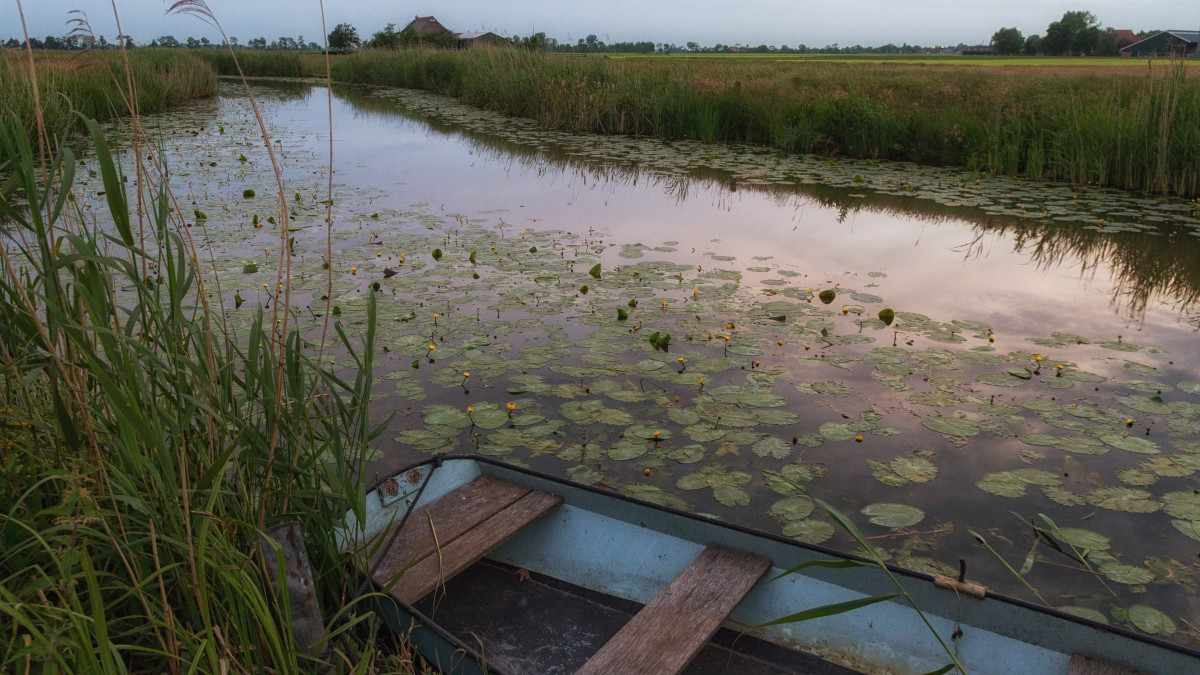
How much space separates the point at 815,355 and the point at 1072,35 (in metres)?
78.0

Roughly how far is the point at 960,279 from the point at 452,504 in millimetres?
4081

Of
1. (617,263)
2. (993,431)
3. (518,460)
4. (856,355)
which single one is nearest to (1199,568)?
(993,431)

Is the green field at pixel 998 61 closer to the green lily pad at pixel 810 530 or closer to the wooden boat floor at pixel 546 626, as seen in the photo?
the green lily pad at pixel 810 530

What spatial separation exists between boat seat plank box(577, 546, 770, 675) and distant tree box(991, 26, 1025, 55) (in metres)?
78.6

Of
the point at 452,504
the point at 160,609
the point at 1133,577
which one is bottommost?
the point at 1133,577

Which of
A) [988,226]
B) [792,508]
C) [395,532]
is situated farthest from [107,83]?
[988,226]

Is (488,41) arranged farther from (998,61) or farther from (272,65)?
(998,61)

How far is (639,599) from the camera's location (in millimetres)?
2031

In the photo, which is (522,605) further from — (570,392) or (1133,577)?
(1133,577)

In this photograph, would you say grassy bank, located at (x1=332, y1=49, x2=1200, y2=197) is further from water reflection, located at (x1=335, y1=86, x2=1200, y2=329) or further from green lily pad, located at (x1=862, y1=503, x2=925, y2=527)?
green lily pad, located at (x1=862, y1=503, x2=925, y2=527)

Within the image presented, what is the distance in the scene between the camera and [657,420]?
3039mm

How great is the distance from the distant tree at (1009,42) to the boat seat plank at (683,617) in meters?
78.6

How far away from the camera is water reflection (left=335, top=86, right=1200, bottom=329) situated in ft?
16.1

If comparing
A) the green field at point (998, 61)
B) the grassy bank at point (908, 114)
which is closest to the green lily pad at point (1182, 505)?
the grassy bank at point (908, 114)
